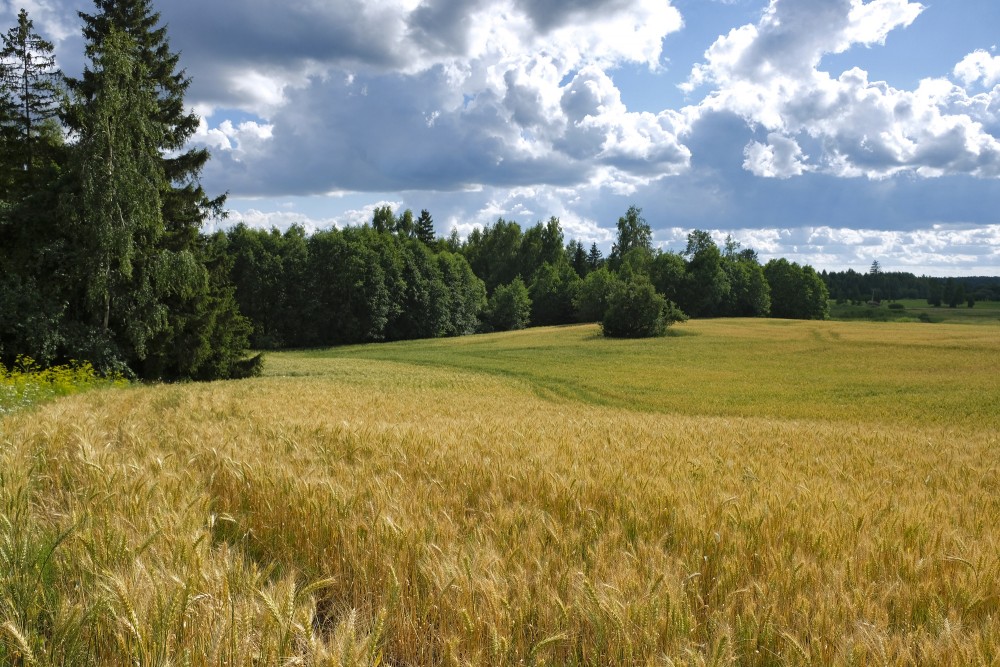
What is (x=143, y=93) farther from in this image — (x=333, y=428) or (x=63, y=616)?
(x=63, y=616)

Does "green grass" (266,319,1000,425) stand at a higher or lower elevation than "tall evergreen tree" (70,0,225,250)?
lower

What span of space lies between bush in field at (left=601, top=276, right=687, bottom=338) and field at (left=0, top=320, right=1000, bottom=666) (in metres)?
69.3

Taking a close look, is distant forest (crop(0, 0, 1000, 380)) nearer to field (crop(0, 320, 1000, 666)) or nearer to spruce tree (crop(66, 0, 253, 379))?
spruce tree (crop(66, 0, 253, 379))

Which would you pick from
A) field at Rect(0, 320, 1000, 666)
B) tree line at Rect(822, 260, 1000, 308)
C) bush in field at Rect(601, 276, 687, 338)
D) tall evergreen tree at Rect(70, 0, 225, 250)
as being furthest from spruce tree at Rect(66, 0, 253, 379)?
tree line at Rect(822, 260, 1000, 308)

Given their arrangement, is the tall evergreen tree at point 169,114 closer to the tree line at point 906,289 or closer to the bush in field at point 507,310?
the bush in field at point 507,310

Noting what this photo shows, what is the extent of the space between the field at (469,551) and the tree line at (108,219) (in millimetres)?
21213

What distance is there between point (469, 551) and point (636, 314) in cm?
7540

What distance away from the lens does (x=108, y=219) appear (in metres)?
24.8

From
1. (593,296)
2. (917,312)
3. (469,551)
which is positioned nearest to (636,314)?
(593,296)

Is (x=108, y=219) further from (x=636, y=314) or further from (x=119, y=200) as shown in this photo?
(x=636, y=314)

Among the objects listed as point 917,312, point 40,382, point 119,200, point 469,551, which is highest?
point 119,200

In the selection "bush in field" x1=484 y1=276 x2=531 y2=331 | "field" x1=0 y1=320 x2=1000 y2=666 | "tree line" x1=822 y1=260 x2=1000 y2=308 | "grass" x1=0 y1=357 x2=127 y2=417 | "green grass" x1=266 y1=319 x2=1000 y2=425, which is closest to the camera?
"field" x1=0 y1=320 x2=1000 y2=666

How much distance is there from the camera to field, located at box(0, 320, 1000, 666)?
7.10 feet

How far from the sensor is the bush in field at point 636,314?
75.9 metres
